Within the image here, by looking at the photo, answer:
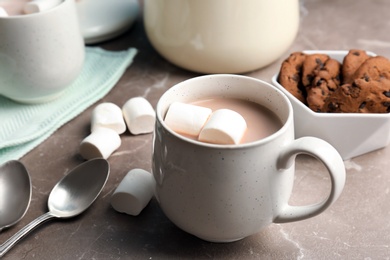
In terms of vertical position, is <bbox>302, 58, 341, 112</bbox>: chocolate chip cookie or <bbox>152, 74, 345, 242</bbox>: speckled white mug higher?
<bbox>152, 74, 345, 242</bbox>: speckled white mug

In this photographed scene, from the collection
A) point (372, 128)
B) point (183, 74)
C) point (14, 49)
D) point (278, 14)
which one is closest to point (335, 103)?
point (372, 128)

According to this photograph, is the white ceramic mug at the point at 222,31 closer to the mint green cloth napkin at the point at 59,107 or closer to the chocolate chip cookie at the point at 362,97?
the mint green cloth napkin at the point at 59,107

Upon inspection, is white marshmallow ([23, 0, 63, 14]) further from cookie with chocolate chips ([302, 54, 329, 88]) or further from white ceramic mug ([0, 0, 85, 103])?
cookie with chocolate chips ([302, 54, 329, 88])

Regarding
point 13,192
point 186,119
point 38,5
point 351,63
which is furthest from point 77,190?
point 351,63

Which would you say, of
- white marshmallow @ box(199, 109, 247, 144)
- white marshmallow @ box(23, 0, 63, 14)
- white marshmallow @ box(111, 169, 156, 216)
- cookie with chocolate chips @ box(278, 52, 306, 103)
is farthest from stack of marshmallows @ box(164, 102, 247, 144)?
white marshmallow @ box(23, 0, 63, 14)

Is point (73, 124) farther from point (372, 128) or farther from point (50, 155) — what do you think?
point (372, 128)
